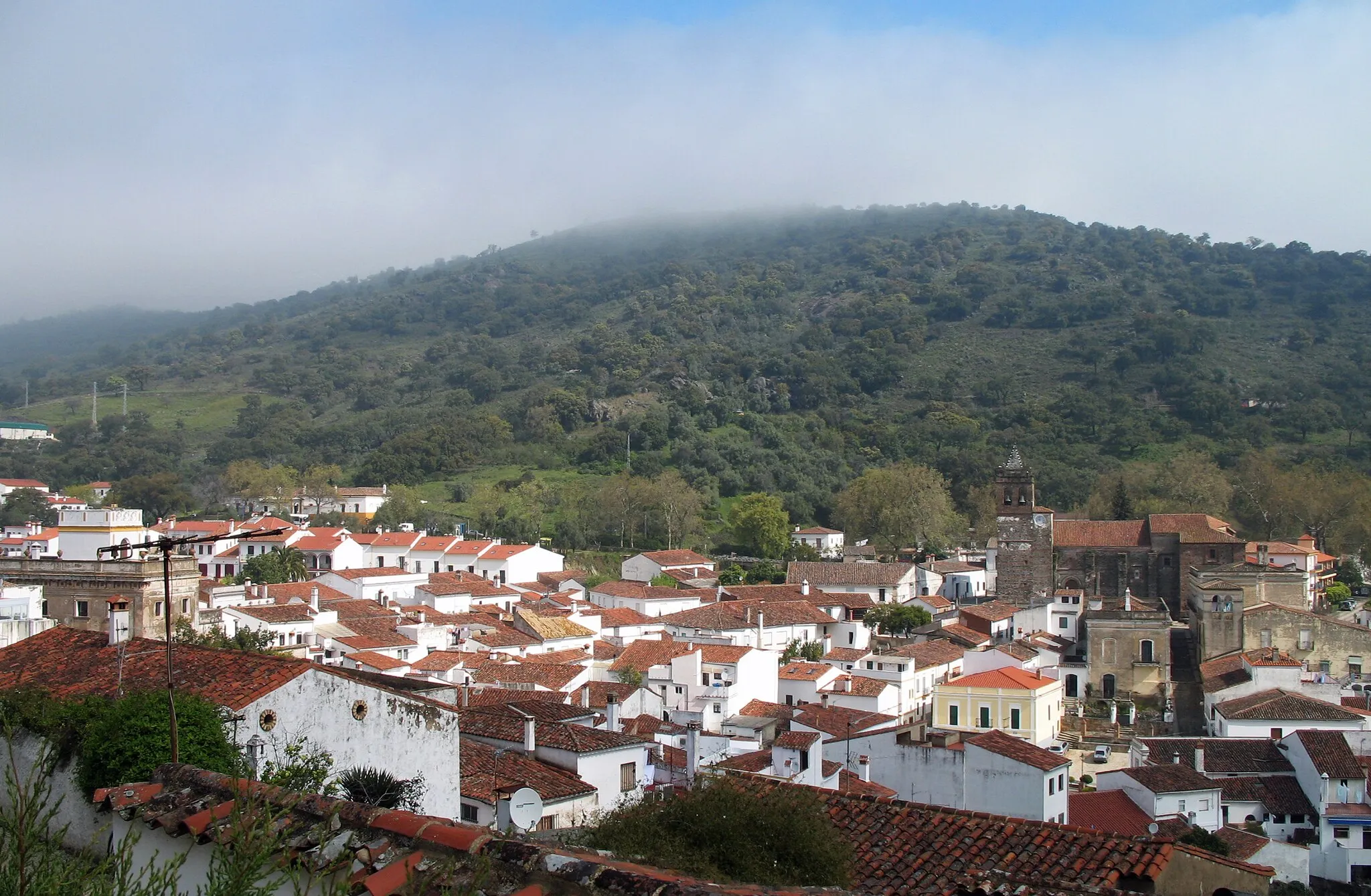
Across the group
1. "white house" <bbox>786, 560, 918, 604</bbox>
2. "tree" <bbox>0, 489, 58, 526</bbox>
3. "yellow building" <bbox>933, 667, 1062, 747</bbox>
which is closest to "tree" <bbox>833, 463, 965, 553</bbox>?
"white house" <bbox>786, 560, 918, 604</bbox>

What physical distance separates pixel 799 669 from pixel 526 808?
21.2m

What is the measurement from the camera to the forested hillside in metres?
77.6

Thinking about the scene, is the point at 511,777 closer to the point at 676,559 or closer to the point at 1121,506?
the point at 676,559

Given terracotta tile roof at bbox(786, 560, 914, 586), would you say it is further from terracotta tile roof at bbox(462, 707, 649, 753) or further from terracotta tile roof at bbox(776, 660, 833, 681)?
A: terracotta tile roof at bbox(462, 707, 649, 753)

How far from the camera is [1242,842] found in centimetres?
1922

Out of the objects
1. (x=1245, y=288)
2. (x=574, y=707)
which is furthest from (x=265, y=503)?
(x=1245, y=288)

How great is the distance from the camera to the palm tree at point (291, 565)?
47469mm

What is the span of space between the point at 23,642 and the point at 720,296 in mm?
136961

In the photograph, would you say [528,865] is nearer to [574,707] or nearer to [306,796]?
[306,796]

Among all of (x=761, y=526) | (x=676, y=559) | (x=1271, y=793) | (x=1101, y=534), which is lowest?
(x=676, y=559)

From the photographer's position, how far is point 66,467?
85.1 m

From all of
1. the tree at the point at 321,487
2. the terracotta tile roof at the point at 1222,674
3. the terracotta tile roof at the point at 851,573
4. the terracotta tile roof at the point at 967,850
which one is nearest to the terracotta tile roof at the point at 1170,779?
the terracotta tile roof at the point at 1222,674

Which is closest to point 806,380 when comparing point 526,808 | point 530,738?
point 530,738

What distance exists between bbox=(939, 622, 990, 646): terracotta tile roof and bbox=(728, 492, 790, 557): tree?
2098 cm
